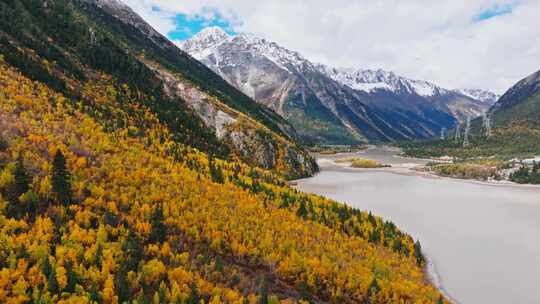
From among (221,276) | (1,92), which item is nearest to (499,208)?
→ (221,276)

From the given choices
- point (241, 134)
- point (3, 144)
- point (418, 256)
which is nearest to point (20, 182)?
point (3, 144)

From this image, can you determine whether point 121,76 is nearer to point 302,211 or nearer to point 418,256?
point 302,211

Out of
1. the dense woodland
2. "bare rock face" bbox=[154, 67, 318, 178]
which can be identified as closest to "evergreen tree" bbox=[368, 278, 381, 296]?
the dense woodland

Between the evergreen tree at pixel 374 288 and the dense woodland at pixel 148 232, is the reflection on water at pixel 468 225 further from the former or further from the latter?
the evergreen tree at pixel 374 288

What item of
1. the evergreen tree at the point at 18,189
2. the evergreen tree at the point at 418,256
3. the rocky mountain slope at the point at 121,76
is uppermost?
the rocky mountain slope at the point at 121,76

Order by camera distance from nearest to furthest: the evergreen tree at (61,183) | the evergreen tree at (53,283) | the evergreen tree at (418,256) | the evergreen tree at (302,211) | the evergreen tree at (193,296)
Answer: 1. the evergreen tree at (53,283)
2. the evergreen tree at (193,296)
3. the evergreen tree at (61,183)
4. the evergreen tree at (418,256)
5. the evergreen tree at (302,211)

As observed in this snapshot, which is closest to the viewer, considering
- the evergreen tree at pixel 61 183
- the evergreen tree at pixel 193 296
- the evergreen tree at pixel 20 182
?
the evergreen tree at pixel 193 296

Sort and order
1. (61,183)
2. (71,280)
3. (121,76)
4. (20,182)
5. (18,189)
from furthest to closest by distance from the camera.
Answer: (121,76) → (61,183) → (18,189) → (20,182) → (71,280)

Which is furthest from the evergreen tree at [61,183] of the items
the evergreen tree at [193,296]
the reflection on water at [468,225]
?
the reflection on water at [468,225]

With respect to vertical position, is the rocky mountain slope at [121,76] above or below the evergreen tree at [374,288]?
above
